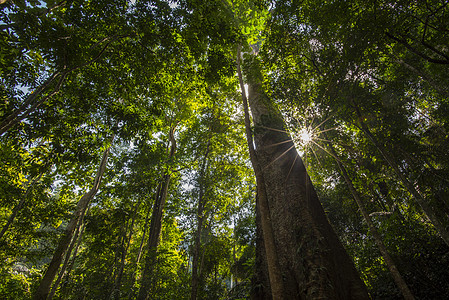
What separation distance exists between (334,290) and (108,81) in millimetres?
6066

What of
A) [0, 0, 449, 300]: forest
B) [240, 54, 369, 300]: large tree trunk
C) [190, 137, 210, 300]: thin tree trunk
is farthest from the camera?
Answer: [190, 137, 210, 300]: thin tree trunk

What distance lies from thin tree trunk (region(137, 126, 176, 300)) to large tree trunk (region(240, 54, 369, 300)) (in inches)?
168

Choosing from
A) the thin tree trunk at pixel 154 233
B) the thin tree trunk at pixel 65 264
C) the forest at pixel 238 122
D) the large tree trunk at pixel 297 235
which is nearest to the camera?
the large tree trunk at pixel 297 235

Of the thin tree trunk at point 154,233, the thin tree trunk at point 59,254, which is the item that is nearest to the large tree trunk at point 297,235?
the thin tree trunk at point 154,233

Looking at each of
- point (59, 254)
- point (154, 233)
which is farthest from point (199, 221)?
point (59, 254)

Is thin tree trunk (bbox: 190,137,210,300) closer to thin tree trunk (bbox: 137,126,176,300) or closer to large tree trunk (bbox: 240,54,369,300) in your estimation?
thin tree trunk (bbox: 137,126,176,300)

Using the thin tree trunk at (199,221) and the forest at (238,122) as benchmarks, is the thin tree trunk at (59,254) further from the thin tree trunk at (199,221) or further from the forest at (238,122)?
the thin tree trunk at (199,221)

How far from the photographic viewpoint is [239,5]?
779 centimetres

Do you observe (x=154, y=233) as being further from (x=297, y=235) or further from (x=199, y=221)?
(x=297, y=235)

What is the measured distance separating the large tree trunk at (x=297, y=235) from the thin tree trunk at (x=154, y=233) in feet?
14.0

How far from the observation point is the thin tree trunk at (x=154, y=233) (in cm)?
588

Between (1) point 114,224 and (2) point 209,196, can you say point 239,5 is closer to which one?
(2) point 209,196

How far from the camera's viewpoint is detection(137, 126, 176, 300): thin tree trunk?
19.3 ft

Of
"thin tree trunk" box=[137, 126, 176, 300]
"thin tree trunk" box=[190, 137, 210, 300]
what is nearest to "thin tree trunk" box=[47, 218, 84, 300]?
"thin tree trunk" box=[137, 126, 176, 300]
